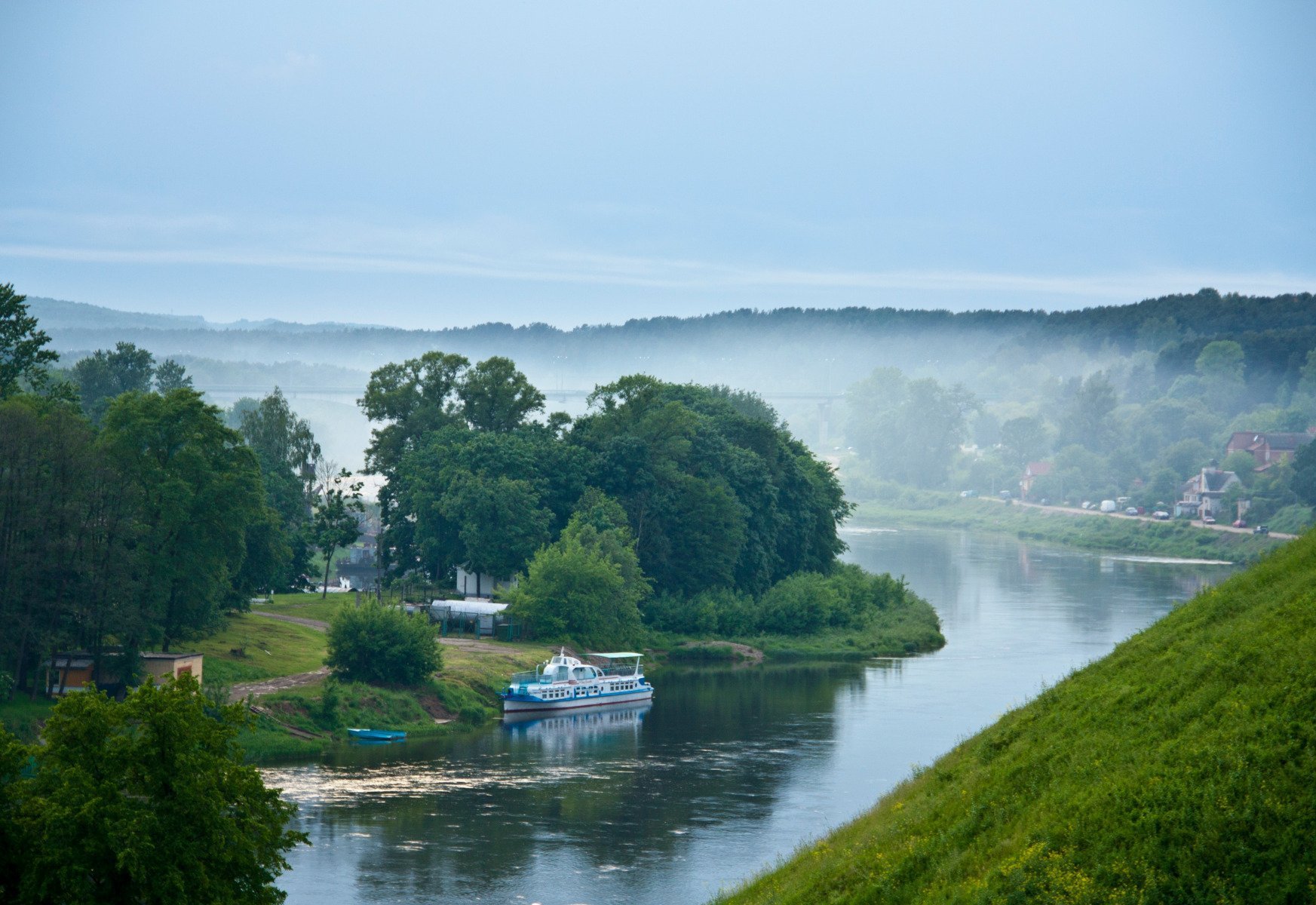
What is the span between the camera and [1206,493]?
158000mm

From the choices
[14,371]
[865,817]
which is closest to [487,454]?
[14,371]

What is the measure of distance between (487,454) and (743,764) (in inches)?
1456

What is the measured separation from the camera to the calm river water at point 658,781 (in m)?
40.4

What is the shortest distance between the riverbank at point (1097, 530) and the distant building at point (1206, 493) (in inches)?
181

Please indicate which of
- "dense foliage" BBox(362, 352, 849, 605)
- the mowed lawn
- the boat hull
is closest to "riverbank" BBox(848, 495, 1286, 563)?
"dense foliage" BBox(362, 352, 849, 605)

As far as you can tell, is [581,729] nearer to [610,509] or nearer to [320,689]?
[320,689]

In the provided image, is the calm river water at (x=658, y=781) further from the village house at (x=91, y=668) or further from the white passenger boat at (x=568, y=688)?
the village house at (x=91, y=668)

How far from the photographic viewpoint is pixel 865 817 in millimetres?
31391

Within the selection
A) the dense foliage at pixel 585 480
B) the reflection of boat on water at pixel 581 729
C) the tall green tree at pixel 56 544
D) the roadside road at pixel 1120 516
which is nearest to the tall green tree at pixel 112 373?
the dense foliage at pixel 585 480

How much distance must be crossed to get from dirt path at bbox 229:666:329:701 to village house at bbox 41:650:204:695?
2315 mm

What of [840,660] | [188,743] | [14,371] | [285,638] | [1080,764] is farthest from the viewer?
[840,660]

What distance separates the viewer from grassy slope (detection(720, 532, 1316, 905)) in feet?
69.9

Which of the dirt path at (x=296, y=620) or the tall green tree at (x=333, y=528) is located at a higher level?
the tall green tree at (x=333, y=528)

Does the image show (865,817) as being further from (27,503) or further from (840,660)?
(840,660)
